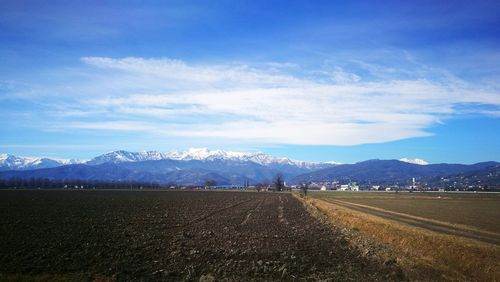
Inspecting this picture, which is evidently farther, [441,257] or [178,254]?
[441,257]

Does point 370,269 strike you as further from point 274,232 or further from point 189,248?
point 274,232

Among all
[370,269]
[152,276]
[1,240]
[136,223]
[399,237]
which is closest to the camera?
[152,276]

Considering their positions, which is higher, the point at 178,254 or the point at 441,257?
the point at 178,254

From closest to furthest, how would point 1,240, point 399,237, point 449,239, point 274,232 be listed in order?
point 1,240
point 449,239
point 399,237
point 274,232

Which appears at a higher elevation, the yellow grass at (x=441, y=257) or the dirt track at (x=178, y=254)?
A: the dirt track at (x=178, y=254)

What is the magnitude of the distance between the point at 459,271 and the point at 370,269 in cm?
481

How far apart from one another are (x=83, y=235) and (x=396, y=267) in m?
19.9

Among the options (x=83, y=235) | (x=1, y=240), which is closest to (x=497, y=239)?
(x=83, y=235)

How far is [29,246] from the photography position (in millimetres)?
24656

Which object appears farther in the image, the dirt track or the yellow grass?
the yellow grass

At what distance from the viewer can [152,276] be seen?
18.4m

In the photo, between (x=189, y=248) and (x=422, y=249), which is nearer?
(x=189, y=248)

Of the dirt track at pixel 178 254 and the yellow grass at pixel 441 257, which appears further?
the yellow grass at pixel 441 257

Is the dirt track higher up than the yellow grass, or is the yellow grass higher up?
the dirt track
